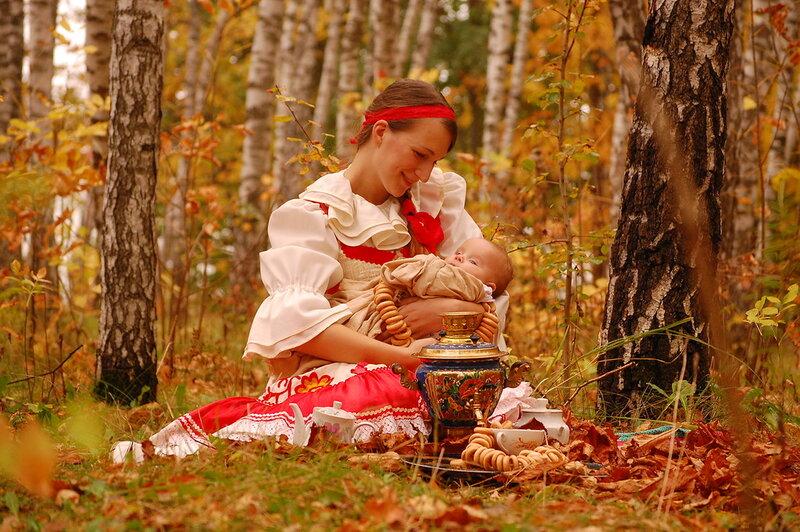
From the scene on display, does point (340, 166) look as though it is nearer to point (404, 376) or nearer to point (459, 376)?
point (404, 376)

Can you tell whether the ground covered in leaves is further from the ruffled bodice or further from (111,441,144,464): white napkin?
the ruffled bodice

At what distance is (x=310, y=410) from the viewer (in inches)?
139

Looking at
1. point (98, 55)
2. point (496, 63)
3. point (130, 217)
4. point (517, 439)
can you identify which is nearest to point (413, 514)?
point (517, 439)

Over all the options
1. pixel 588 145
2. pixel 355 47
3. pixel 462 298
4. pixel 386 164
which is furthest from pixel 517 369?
pixel 355 47

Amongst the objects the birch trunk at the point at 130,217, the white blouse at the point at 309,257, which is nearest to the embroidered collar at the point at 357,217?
the white blouse at the point at 309,257

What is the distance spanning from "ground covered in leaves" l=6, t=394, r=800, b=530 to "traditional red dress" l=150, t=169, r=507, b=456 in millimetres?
242

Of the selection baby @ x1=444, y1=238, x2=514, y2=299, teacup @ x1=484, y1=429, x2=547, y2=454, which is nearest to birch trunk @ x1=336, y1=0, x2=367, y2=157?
baby @ x1=444, y1=238, x2=514, y2=299

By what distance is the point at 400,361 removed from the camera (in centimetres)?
360

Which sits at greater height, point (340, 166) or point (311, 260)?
point (340, 166)

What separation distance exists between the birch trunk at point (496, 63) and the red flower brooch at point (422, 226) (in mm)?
6883

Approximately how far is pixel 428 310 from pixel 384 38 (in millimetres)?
6350

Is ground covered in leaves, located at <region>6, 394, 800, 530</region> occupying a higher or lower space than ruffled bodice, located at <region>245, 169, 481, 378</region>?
lower

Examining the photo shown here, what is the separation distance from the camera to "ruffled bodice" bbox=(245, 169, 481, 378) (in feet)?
11.9

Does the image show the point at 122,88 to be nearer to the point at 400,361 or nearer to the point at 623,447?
the point at 400,361
